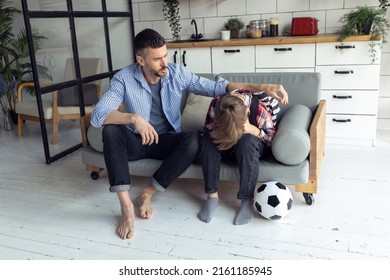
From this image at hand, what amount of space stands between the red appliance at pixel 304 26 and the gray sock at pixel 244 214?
6.60 ft

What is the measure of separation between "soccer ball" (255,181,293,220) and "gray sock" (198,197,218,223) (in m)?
0.25

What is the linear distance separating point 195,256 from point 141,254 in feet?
0.85

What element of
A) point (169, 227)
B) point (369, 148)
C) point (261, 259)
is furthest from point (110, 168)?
point (369, 148)

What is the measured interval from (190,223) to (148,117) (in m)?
0.68

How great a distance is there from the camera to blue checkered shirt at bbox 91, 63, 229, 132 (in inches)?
85.8

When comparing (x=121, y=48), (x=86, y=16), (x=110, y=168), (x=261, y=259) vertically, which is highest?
(x=86, y=16)

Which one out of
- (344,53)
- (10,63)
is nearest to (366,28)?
(344,53)

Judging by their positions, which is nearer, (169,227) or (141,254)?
(141,254)

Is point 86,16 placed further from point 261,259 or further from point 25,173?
point 261,259

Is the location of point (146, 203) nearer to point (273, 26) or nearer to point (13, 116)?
point (273, 26)

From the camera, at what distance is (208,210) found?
2.18 metres

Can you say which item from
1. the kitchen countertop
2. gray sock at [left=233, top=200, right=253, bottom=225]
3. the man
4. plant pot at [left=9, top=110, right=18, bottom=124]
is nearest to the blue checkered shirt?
the man

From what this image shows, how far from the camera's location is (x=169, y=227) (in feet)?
6.92

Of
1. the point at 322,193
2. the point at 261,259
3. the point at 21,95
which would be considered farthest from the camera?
the point at 21,95
